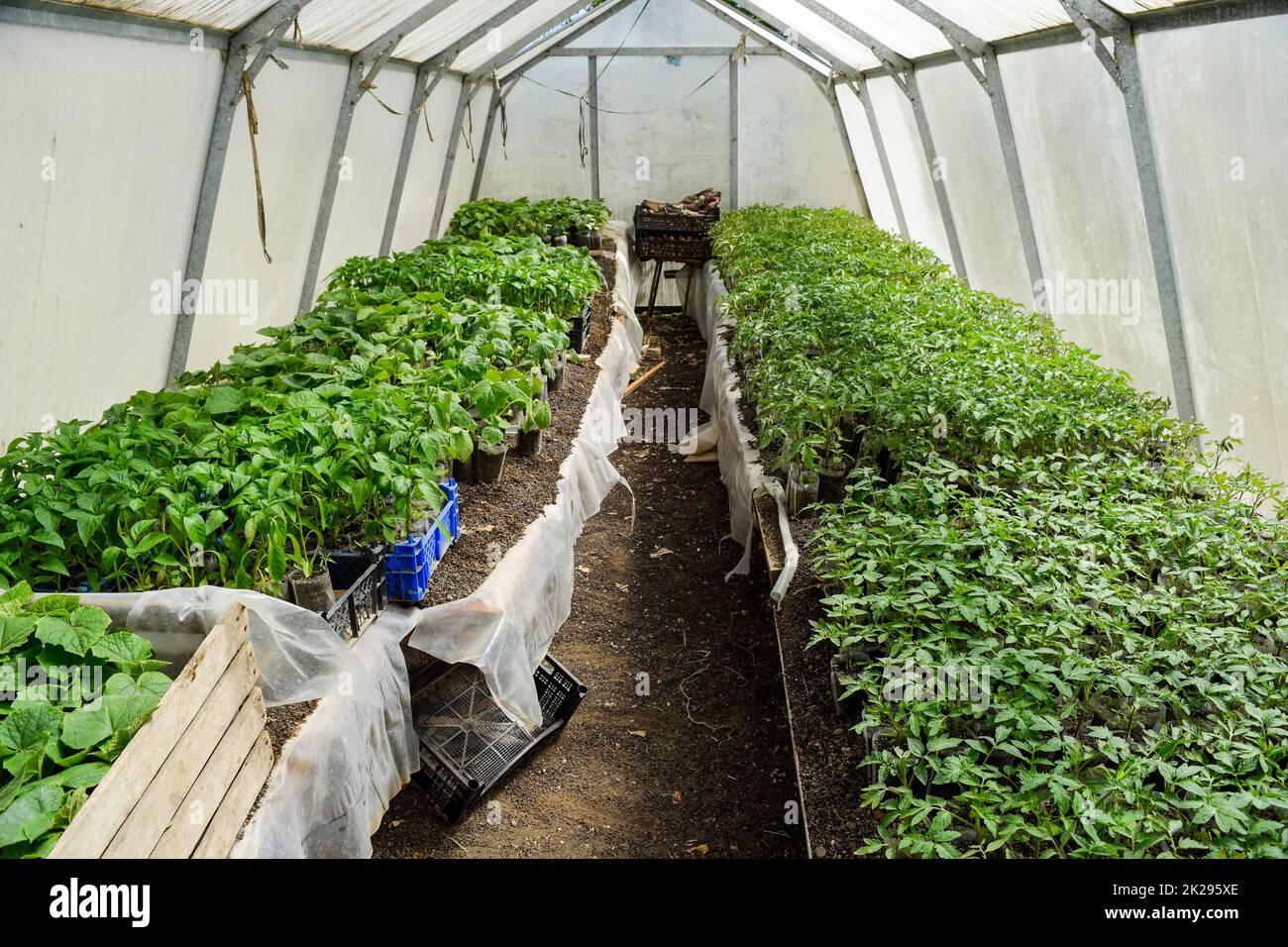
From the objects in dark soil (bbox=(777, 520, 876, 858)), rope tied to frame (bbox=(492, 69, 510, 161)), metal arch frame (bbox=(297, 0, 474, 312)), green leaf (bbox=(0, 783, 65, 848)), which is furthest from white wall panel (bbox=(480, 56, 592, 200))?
green leaf (bbox=(0, 783, 65, 848))

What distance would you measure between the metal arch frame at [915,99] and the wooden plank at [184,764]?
7.29 metres

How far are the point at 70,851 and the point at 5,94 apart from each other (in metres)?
3.32

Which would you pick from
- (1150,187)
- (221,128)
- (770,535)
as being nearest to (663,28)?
(221,128)

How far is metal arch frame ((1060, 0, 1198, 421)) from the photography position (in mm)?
4926

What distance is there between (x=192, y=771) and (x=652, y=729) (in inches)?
104

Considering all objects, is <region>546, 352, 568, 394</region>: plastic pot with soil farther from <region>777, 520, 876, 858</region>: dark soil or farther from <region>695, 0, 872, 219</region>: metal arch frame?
<region>695, 0, 872, 219</region>: metal arch frame

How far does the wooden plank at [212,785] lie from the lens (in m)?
2.34

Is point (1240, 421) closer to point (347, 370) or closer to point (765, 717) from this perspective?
point (765, 717)

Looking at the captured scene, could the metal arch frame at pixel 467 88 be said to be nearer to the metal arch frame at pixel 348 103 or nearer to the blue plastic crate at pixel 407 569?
the metal arch frame at pixel 348 103

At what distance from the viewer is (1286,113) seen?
4.02 metres

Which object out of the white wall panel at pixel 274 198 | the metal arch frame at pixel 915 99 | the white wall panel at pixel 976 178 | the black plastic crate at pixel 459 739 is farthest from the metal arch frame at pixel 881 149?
the black plastic crate at pixel 459 739

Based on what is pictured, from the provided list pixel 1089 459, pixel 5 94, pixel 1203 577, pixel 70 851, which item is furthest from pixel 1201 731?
pixel 5 94

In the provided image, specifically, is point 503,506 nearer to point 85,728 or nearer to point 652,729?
point 652,729

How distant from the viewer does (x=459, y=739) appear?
4.05 m
